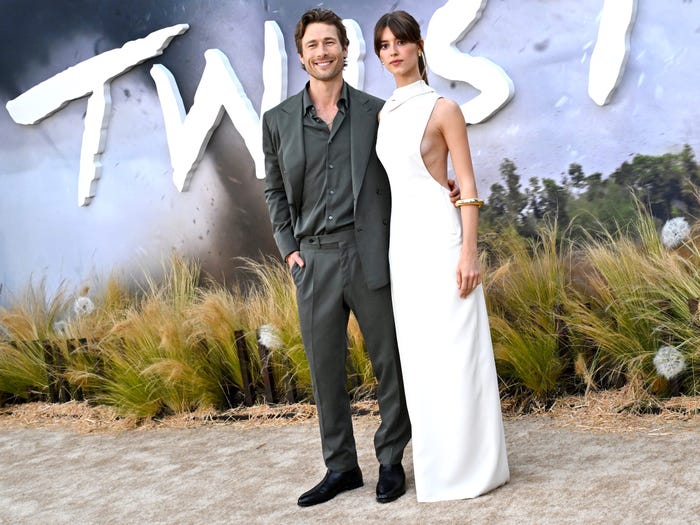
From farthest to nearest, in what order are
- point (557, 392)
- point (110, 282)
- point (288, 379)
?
point (110, 282) < point (288, 379) < point (557, 392)

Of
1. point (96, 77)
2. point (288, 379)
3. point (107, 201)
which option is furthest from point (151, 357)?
point (96, 77)

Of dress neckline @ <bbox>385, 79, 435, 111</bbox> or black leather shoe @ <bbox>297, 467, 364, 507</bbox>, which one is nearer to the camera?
dress neckline @ <bbox>385, 79, 435, 111</bbox>

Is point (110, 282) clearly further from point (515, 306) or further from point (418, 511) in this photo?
point (418, 511)

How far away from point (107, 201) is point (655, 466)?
470 centimetres

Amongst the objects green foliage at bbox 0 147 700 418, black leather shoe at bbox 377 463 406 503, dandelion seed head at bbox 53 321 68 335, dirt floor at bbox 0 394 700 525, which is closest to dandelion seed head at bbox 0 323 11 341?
green foliage at bbox 0 147 700 418

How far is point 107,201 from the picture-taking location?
21.6ft

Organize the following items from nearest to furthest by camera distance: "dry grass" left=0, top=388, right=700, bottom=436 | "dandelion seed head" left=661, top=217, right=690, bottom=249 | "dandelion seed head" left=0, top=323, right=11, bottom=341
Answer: "dry grass" left=0, top=388, right=700, bottom=436 → "dandelion seed head" left=661, top=217, right=690, bottom=249 → "dandelion seed head" left=0, top=323, right=11, bottom=341

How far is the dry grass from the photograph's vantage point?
3.59m

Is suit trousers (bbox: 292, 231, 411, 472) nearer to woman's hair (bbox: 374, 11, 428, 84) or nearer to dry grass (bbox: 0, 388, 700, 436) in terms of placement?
woman's hair (bbox: 374, 11, 428, 84)

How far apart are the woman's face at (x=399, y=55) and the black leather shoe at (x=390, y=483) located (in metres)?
1.35

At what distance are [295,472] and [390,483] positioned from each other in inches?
26.8

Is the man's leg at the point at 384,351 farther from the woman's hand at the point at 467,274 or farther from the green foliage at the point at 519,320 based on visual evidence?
the green foliage at the point at 519,320

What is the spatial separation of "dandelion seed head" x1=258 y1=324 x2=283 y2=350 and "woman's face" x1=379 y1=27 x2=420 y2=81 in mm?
2165

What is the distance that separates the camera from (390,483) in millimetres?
3039
